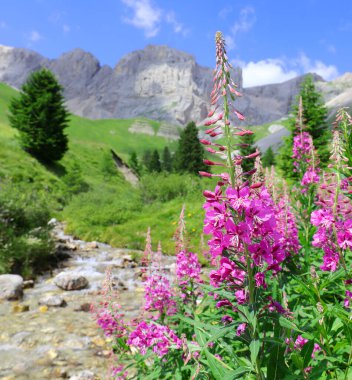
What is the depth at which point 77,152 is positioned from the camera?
4791 centimetres

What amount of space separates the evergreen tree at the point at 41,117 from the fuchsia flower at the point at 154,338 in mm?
35811

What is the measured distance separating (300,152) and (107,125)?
19079 cm

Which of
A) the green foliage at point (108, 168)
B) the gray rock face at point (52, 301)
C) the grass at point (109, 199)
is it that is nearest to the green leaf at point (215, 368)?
the grass at point (109, 199)

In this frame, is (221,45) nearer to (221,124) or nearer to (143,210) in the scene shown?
(221,124)

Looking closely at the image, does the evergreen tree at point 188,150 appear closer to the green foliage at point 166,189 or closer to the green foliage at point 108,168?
the green foliage at point 108,168

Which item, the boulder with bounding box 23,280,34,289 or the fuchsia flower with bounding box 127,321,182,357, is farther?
the boulder with bounding box 23,280,34,289

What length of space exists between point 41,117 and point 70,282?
97.0 ft

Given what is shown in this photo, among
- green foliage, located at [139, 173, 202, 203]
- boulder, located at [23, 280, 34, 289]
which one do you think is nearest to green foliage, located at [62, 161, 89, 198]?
green foliage, located at [139, 173, 202, 203]

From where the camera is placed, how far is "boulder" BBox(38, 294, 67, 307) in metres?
9.50

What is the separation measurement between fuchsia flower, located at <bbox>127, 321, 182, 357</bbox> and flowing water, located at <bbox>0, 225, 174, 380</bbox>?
2.77 metres

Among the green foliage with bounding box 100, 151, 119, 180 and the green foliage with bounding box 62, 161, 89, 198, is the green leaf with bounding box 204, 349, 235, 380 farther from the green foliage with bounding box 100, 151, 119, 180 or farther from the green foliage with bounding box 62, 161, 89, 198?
the green foliage with bounding box 100, 151, 119, 180

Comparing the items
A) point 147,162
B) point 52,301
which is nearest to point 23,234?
point 52,301

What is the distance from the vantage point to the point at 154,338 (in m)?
3.39

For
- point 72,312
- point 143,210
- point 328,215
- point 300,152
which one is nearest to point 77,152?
point 143,210
